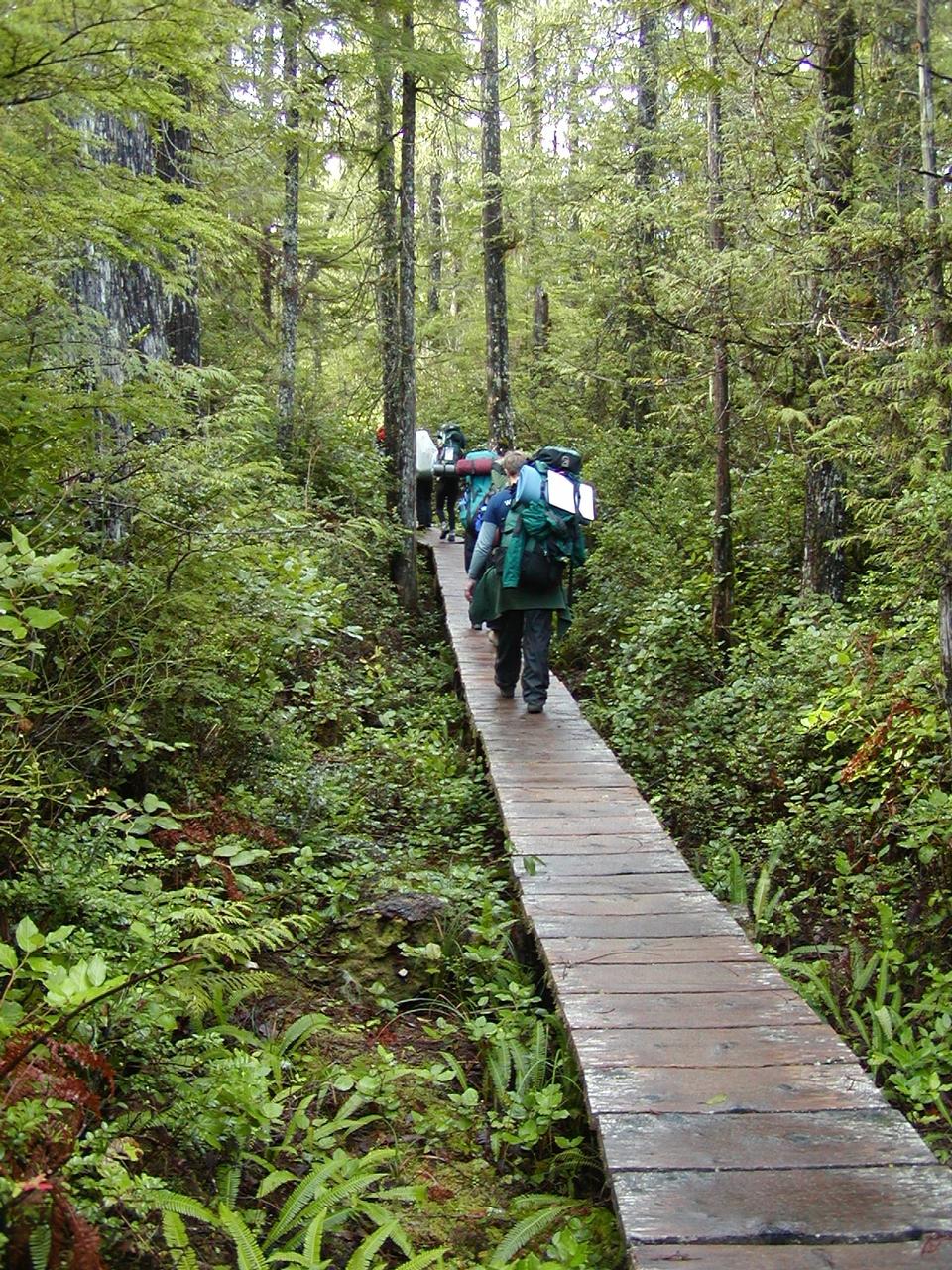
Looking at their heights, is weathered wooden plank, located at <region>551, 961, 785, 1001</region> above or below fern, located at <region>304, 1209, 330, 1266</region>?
above

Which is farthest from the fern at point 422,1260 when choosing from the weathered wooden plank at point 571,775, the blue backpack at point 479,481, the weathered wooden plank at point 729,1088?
the blue backpack at point 479,481

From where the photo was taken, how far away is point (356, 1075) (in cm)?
443

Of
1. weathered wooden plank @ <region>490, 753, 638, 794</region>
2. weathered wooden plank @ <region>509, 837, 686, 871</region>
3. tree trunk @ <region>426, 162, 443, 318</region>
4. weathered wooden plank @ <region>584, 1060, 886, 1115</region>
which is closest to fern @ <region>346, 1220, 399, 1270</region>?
weathered wooden plank @ <region>584, 1060, 886, 1115</region>

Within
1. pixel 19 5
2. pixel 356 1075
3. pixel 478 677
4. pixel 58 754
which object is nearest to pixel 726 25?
pixel 478 677

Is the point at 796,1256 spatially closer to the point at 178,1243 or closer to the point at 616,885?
the point at 178,1243

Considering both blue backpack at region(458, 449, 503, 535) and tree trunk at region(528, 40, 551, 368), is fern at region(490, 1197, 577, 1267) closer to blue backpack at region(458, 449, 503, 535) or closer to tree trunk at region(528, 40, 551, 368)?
blue backpack at region(458, 449, 503, 535)

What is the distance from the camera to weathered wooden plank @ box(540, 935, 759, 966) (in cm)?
501

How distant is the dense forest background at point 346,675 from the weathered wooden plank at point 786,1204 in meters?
0.44

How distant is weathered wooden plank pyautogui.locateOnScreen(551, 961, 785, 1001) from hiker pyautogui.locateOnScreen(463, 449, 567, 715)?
450 centimetres

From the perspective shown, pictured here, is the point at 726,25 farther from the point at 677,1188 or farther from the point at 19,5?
the point at 677,1188

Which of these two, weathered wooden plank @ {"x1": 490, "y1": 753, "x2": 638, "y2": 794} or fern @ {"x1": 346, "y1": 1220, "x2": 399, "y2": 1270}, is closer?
fern @ {"x1": 346, "y1": 1220, "x2": 399, "y2": 1270}

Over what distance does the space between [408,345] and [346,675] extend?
5.57 meters

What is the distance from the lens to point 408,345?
46.4ft

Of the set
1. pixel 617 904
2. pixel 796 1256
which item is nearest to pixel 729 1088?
pixel 796 1256
